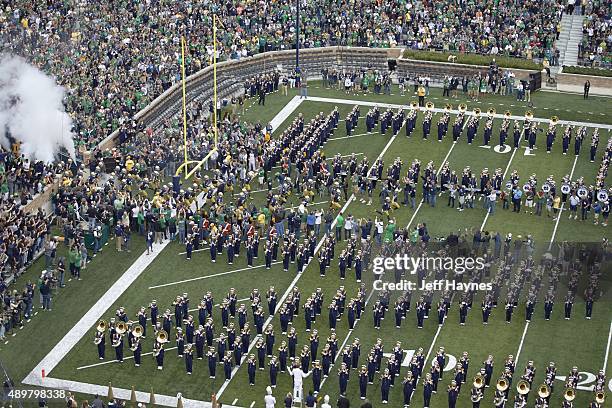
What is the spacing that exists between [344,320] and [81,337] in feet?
23.6

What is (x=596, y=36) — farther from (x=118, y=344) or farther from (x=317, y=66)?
(x=118, y=344)

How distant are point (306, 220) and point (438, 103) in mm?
13360

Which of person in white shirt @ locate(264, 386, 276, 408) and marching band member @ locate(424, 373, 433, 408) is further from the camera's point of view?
marching band member @ locate(424, 373, 433, 408)

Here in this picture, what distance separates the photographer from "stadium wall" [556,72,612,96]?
199 feet

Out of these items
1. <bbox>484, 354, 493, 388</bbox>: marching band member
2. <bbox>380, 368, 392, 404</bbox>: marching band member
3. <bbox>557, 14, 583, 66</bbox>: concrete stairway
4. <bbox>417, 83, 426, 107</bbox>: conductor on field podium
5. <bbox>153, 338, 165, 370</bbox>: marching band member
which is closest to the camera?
<bbox>380, 368, 392, 404</bbox>: marching band member

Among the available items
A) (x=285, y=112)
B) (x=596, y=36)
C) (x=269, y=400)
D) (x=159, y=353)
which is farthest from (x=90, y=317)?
(x=596, y=36)

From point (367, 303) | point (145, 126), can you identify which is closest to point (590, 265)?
point (367, 303)

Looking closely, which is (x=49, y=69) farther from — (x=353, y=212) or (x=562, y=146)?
(x=562, y=146)

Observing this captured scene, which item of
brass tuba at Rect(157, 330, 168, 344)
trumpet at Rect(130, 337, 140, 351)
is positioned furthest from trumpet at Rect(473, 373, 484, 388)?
trumpet at Rect(130, 337, 140, 351)

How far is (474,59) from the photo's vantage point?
203 ft

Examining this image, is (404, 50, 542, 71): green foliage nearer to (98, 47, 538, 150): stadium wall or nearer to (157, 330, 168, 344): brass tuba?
(98, 47, 538, 150): stadium wall

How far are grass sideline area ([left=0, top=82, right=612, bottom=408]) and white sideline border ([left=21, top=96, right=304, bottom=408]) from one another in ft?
0.66

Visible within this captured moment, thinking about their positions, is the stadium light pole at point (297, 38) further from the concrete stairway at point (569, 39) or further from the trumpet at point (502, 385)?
the trumpet at point (502, 385)

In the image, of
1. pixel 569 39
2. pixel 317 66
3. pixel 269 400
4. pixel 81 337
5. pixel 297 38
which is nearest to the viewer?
Result: pixel 269 400
